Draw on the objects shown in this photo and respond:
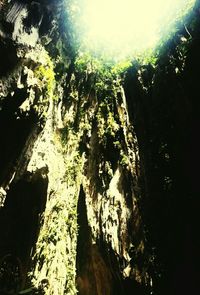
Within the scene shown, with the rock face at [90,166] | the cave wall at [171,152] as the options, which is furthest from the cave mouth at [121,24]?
the cave wall at [171,152]

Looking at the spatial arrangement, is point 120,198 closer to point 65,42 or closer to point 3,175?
point 3,175

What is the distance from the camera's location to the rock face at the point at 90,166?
231 inches

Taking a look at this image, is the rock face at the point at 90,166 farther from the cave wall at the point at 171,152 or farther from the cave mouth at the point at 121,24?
the cave mouth at the point at 121,24

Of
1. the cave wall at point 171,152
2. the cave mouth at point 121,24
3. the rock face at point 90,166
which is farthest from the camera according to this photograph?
the cave mouth at point 121,24

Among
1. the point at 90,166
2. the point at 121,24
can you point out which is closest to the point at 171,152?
the point at 90,166

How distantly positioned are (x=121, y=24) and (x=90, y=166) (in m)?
4.43

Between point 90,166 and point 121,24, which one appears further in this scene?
point 121,24

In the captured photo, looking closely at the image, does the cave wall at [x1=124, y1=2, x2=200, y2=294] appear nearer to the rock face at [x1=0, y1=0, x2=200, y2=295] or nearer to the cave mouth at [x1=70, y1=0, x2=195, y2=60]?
the rock face at [x1=0, y1=0, x2=200, y2=295]

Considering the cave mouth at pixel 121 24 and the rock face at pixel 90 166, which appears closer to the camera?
the rock face at pixel 90 166

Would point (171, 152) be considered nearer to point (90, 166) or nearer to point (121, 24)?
point (90, 166)

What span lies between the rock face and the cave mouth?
0.55 meters

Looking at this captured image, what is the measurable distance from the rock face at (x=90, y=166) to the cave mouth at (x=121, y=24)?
1.79 ft

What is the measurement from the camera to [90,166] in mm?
7250

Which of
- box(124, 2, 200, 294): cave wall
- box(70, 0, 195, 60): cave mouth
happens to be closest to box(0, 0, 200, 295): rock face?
box(124, 2, 200, 294): cave wall
